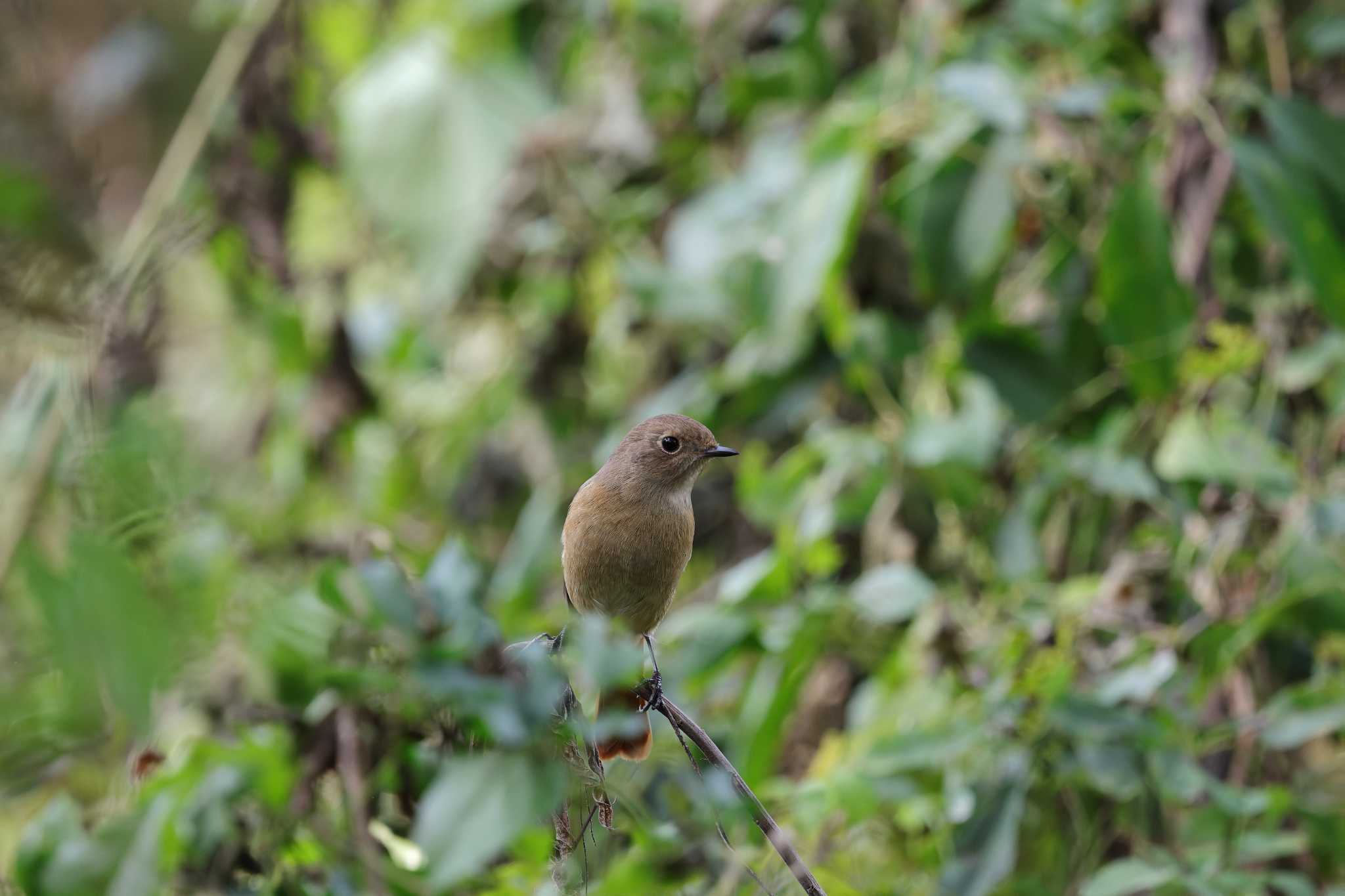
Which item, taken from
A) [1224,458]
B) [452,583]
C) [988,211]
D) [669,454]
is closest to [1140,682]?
[1224,458]

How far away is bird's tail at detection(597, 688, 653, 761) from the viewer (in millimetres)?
1190

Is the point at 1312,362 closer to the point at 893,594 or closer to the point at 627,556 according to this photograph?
the point at 893,594

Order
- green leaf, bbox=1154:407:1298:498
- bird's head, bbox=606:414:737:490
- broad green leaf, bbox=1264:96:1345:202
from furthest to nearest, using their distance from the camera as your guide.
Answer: broad green leaf, bbox=1264:96:1345:202
green leaf, bbox=1154:407:1298:498
bird's head, bbox=606:414:737:490

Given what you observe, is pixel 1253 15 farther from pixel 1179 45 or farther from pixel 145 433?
pixel 145 433

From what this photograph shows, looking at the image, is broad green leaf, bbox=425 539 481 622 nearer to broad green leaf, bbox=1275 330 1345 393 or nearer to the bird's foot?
the bird's foot

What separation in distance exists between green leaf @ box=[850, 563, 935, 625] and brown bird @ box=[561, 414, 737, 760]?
42.5 inches

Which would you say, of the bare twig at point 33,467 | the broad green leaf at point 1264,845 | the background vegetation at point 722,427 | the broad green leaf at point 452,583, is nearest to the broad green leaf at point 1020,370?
the background vegetation at point 722,427

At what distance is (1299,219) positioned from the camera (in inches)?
97.1

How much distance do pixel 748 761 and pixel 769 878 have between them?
643 mm

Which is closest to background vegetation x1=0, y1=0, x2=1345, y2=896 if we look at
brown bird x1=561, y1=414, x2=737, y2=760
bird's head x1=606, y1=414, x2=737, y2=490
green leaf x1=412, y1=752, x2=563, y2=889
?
green leaf x1=412, y1=752, x2=563, y2=889

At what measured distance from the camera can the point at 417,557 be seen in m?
2.20

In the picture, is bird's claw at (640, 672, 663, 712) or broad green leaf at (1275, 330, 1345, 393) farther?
broad green leaf at (1275, 330, 1345, 393)

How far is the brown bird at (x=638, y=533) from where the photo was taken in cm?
134

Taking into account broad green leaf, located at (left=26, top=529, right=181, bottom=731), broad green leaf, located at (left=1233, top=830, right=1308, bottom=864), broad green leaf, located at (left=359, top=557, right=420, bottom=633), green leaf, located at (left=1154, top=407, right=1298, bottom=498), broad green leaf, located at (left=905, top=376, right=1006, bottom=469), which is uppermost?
broad green leaf, located at (left=26, top=529, right=181, bottom=731)
